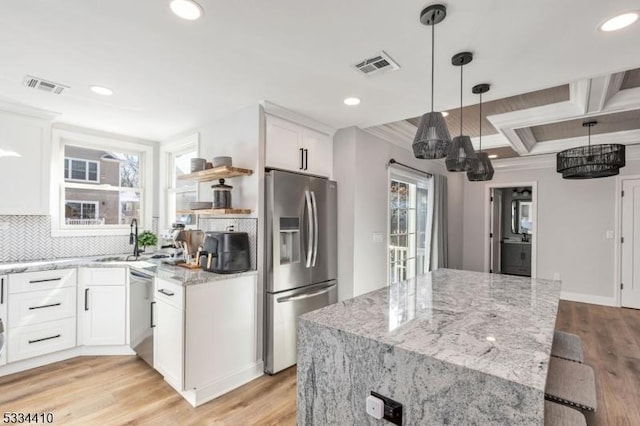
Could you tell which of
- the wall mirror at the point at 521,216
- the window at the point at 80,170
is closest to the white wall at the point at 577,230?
the wall mirror at the point at 521,216

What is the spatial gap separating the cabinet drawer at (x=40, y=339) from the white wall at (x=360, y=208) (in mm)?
2665

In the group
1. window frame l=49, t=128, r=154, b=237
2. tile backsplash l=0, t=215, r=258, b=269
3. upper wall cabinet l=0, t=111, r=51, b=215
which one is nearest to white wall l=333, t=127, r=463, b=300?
tile backsplash l=0, t=215, r=258, b=269

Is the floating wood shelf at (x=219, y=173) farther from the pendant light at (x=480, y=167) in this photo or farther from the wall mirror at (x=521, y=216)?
the wall mirror at (x=521, y=216)

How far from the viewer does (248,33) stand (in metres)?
1.73

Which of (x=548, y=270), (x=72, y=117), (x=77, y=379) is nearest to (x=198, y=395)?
(x=77, y=379)

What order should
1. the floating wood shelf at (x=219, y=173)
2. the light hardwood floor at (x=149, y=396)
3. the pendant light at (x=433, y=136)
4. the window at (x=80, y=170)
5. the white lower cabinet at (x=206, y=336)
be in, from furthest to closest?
the window at (x=80, y=170) → the floating wood shelf at (x=219, y=173) → the white lower cabinet at (x=206, y=336) → the light hardwood floor at (x=149, y=396) → the pendant light at (x=433, y=136)

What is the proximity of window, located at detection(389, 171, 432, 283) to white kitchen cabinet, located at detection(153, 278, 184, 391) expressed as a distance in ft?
8.52

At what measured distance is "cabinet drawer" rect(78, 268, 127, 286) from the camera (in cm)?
305

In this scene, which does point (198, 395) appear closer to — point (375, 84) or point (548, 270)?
point (375, 84)

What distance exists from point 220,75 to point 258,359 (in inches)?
91.5

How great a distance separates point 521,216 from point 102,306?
8.40 meters

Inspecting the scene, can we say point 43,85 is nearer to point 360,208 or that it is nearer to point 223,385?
point 223,385

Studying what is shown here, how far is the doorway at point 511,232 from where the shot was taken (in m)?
6.84

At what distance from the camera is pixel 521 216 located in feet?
25.0
